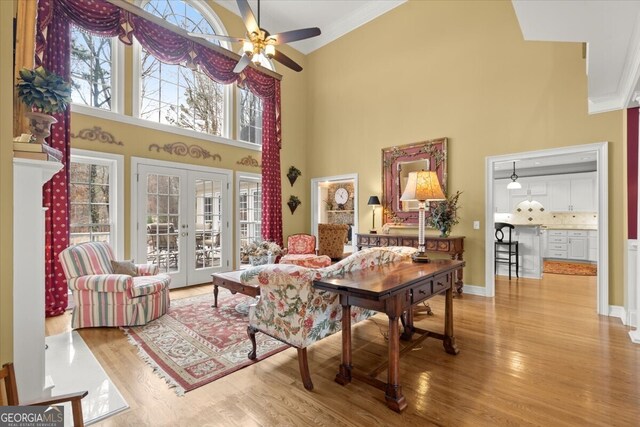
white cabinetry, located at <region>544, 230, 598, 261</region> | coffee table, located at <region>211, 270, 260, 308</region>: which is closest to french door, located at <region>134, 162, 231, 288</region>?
coffee table, located at <region>211, 270, 260, 308</region>

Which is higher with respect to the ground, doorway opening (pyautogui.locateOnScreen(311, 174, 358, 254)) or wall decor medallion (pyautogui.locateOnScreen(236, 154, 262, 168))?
wall decor medallion (pyautogui.locateOnScreen(236, 154, 262, 168))

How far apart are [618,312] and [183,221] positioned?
6.30 m

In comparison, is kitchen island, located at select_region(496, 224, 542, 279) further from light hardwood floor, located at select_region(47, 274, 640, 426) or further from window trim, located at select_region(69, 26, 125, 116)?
window trim, located at select_region(69, 26, 125, 116)

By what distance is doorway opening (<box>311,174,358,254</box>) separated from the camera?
7310mm

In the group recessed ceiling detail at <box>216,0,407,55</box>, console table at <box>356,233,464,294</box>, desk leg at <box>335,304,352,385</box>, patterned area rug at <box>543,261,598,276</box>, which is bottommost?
patterned area rug at <box>543,261,598,276</box>

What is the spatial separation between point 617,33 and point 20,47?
4.34 metres

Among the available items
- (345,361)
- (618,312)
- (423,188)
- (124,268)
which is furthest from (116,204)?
(618,312)

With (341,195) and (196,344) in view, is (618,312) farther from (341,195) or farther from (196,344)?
(341,195)

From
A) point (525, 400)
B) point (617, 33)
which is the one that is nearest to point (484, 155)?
point (617, 33)

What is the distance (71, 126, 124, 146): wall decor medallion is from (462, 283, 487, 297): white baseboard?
5803mm

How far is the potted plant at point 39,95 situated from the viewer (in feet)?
5.42

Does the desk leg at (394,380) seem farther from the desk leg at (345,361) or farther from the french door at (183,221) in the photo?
the french door at (183,221)

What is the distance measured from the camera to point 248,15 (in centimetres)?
350

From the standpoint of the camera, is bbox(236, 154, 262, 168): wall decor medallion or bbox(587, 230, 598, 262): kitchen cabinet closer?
bbox(236, 154, 262, 168): wall decor medallion
